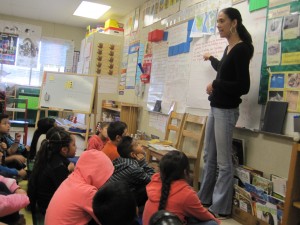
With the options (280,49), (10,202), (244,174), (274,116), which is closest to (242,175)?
(244,174)

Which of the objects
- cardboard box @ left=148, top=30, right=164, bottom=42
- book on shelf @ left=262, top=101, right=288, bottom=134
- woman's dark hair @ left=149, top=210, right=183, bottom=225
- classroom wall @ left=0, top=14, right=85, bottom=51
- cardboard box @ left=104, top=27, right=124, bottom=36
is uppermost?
classroom wall @ left=0, top=14, right=85, bottom=51

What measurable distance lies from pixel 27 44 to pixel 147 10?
4.14 metres

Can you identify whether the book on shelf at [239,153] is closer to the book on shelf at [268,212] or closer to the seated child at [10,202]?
the book on shelf at [268,212]

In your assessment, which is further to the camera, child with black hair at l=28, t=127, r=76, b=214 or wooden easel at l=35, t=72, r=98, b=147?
wooden easel at l=35, t=72, r=98, b=147

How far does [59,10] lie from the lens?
6.59m

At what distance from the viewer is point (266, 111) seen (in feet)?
7.89

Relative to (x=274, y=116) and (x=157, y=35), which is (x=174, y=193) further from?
(x=157, y=35)

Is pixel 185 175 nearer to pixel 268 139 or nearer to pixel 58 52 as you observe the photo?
pixel 268 139

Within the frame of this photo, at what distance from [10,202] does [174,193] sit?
0.85m

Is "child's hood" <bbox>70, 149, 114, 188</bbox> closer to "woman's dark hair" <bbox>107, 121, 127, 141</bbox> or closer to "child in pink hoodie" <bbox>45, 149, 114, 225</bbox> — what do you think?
"child in pink hoodie" <bbox>45, 149, 114, 225</bbox>

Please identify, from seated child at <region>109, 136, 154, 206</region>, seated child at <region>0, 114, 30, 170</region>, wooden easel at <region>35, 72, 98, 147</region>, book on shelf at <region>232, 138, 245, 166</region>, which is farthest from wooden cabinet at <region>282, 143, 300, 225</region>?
wooden easel at <region>35, 72, 98, 147</region>

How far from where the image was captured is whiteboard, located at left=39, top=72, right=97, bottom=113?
4.68m

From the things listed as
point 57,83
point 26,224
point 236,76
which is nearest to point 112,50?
point 57,83

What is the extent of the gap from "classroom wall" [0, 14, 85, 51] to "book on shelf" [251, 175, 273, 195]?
22.6 feet
